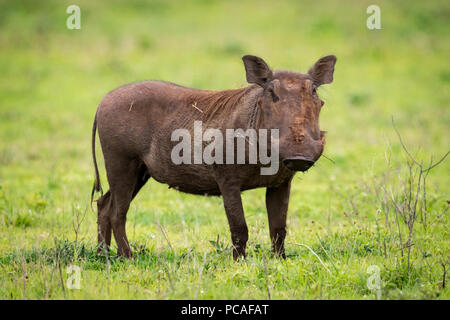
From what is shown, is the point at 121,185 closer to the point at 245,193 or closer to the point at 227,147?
the point at 227,147

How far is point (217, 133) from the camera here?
5.40 meters

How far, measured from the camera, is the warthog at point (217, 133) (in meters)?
4.75

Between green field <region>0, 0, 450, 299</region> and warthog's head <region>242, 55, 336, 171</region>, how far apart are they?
0.43 meters

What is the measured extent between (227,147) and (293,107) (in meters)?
0.80

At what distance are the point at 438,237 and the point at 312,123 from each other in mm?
2139

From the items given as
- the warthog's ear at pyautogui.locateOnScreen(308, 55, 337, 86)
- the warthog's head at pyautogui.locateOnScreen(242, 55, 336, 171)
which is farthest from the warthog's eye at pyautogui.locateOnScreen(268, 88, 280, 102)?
the warthog's ear at pyautogui.locateOnScreen(308, 55, 337, 86)

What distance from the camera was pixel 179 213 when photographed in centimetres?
744

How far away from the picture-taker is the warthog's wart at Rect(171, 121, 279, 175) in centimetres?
499

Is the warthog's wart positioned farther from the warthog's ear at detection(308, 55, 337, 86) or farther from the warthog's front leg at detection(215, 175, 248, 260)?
the warthog's ear at detection(308, 55, 337, 86)

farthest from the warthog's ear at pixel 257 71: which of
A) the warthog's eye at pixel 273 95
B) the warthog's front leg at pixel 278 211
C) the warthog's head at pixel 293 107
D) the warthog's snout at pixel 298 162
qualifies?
the warthog's front leg at pixel 278 211

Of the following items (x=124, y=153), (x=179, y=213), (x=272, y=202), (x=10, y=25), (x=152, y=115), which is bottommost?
(x=179, y=213)

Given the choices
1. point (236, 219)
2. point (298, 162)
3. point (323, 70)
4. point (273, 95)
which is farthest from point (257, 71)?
point (236, 219)

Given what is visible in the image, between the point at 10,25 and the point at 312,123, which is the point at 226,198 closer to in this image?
the point at 312,123

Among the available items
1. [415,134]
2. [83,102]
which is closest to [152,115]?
[415,134]
